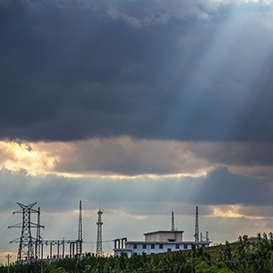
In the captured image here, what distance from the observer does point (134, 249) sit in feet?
393

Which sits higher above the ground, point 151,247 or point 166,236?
point 166,236

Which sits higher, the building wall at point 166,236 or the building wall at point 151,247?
the building wall at point 166,236

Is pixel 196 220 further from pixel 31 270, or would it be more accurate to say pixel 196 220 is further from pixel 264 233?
pixel 264 233

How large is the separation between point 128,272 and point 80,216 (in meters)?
101

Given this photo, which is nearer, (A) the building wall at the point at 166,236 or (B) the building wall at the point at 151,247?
(B) the building wall at the point at 151,247

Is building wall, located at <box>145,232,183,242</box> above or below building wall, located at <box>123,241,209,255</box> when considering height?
above

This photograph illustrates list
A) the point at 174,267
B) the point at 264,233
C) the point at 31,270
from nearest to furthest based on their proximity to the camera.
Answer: the point at 264,233, the point at 174,267, the point at 31,270

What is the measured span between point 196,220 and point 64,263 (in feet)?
230

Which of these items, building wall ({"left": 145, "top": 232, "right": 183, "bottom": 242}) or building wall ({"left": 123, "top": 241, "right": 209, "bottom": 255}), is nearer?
building wall ({"left": 123, "top": 241, "right": 209, "bottom": 255})

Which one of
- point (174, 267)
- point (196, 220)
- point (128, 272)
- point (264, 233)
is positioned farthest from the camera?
point (196, 220)

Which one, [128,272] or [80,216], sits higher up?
[80,216]

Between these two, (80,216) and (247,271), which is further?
(80,216)

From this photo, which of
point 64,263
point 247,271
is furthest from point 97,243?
point 247,271

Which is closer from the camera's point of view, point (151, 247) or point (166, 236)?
point (151, 247)
